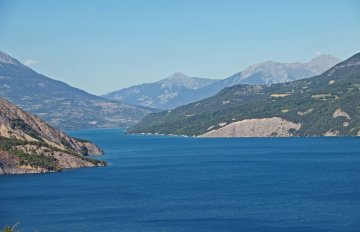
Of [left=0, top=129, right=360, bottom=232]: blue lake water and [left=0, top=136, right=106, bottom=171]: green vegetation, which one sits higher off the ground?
[left=0, top=136, right=106, bottom=171]: green vegetation

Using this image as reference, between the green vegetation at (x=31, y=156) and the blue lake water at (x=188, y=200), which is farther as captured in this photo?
the green vegetation at (x=31, y=156)

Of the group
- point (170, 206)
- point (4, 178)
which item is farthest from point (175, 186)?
point (4, 178)

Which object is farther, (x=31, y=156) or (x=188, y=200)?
(x=31, y=156)

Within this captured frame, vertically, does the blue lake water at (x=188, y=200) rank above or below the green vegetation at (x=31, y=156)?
below

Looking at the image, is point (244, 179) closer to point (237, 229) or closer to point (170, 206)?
point (170, 206)

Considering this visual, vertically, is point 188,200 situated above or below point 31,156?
below

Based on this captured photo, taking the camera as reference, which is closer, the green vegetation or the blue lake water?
the blue lake water

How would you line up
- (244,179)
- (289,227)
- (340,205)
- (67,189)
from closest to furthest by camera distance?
(289,227), (340,205), (67,189), (244,179)

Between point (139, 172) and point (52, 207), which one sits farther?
point (139, 172)
